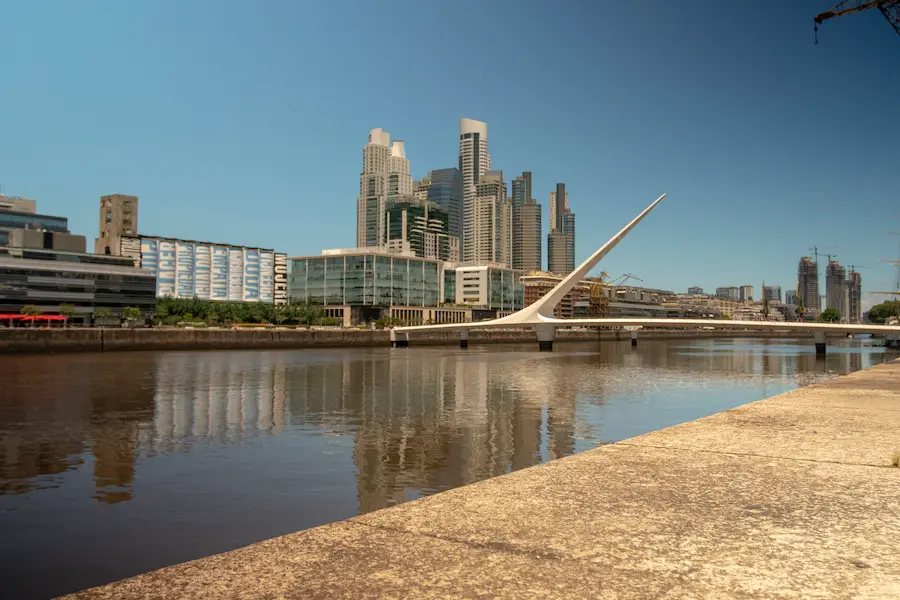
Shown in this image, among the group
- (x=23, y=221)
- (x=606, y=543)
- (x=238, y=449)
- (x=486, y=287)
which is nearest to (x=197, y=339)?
(x=238, y=449)

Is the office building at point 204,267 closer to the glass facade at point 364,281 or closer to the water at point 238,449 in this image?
the glass facade at point 364,281

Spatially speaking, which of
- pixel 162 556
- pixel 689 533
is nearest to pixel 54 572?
pixel 162 556

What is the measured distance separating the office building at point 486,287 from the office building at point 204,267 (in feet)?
170

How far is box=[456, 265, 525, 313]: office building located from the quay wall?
6901 cm

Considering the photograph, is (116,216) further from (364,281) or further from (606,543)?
(606,543)

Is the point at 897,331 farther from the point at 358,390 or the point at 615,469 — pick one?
the point at 615,469

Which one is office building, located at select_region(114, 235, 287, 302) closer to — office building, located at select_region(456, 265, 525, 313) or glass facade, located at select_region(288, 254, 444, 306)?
glass facade, located at select_region(288, 254, 444, 306)

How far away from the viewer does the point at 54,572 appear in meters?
7.06

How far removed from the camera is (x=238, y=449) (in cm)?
1473

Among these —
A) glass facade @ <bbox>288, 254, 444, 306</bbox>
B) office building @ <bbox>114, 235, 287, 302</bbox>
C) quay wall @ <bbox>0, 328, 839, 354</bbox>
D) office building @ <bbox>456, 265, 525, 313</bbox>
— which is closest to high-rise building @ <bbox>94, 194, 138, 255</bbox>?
office building @ <bbox>114, 235, 287, 302</bbox>

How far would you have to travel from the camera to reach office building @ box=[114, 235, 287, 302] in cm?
16988

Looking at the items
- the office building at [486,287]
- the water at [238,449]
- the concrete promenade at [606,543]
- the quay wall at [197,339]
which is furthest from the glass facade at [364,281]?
the concrete promenade at [606,543]

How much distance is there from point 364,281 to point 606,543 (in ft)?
495

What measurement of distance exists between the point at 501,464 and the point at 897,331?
66.7m
